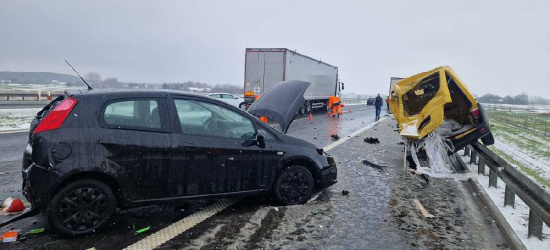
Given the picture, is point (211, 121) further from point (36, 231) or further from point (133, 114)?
point (36, 231)

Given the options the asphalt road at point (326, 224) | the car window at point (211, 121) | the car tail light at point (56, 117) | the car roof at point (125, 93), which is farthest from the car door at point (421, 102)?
the car tail light at point (56, 117)

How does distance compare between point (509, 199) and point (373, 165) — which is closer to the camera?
point (509, 199)

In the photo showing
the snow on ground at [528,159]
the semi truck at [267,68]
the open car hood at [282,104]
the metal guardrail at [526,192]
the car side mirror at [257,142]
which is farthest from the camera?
the semi truck at [267,68]

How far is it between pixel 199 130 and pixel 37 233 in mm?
2027

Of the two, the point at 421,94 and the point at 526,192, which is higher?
the point at 421,94

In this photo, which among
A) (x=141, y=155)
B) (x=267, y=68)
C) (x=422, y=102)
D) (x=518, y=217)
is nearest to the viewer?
(x=141, y=155)

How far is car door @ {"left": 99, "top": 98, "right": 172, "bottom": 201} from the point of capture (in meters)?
3.90

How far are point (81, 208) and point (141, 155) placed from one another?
2.62 feet

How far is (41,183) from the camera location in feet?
11.8

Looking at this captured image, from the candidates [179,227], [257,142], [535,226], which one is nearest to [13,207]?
[179,227]

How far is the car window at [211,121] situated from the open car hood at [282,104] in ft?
4.09

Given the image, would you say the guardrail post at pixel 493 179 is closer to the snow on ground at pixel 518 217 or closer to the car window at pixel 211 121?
the snow on ground at pixel 518 217

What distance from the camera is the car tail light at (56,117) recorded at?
147 inches

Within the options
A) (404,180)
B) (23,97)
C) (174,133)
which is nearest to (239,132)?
(174,133)
